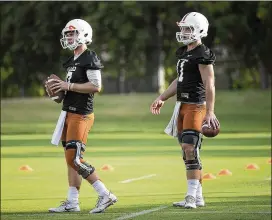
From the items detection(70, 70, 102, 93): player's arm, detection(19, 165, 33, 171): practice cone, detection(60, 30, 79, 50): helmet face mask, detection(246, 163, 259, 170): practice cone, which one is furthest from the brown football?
detection(19, 165, 33, 171): practice cone

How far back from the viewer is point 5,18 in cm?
5544

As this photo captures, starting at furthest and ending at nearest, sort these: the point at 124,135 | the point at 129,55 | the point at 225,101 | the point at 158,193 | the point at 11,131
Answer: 1. the point at 129,55
2. the point at 225,101
3. the point at 11,131
4. the point at 124,135
5. the point at 158,193

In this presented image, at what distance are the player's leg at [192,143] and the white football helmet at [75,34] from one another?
1.35m

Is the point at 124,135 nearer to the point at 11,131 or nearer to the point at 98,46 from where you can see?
the point at 11,131

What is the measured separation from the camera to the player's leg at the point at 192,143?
42.9ft

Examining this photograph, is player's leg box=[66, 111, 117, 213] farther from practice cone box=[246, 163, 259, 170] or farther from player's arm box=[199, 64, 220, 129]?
practice cone box=[246, 163, 259, 170]

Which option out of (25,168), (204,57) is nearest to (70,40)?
(204,57)

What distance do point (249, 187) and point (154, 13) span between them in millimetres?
37759

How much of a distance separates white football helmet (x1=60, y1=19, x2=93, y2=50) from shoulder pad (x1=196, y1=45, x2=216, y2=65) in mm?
1173

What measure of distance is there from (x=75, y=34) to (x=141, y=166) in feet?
31.1

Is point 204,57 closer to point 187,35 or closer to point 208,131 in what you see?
point 187,35

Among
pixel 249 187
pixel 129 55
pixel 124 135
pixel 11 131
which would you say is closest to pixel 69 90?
pixel 249 187

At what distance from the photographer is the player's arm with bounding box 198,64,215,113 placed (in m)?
12.7

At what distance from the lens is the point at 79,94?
12852 millimetres
